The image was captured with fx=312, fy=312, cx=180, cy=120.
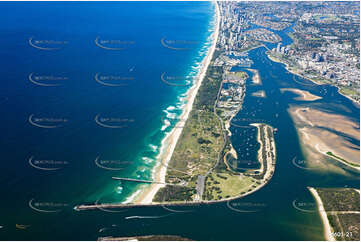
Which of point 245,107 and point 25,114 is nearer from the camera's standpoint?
point 25,114

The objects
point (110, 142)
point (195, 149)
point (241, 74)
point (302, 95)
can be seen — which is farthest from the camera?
point (241, 74)

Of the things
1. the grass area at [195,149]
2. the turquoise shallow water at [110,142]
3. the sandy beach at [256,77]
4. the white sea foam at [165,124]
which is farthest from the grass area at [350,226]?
the sandy beach at [256,77]

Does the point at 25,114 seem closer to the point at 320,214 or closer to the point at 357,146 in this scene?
the point at 320,214

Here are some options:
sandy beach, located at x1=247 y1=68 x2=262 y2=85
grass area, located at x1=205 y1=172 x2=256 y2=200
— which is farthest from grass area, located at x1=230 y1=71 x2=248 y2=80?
grass area, located at x1=205 y1=172 x2=256 y2=200

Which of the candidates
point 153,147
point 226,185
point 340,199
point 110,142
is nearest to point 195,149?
point 153,147

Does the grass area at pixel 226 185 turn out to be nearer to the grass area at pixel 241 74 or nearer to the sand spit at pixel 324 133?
the sand spit at pixel 324 133

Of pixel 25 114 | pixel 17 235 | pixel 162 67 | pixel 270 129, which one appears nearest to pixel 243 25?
pixel 162 67

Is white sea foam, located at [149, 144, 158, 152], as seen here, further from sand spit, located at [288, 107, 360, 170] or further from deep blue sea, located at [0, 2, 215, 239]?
sand spit, located at [288, 107, 360, 170]

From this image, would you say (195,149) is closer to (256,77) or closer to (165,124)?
(165,124)

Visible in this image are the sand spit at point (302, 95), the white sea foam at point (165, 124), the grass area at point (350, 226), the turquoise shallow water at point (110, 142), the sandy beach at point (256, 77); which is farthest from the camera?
the sandy beach at point (256, 77)
